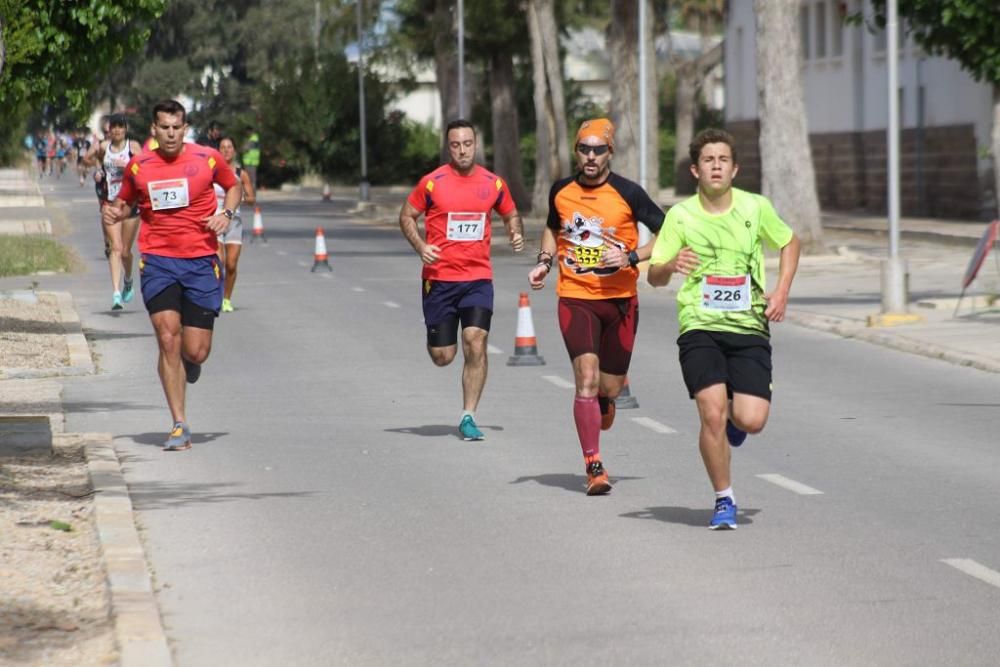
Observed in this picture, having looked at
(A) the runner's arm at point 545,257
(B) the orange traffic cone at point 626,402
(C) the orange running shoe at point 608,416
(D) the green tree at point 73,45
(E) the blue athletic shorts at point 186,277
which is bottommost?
(B) the orange traffic cone at point 626,402

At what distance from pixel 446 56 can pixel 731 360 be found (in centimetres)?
4415

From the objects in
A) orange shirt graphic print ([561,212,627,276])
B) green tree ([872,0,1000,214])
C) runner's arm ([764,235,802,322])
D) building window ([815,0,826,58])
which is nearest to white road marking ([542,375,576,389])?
orange shirt graphic print ([561,212,627,276])

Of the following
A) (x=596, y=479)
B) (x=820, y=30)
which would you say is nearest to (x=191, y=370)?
(x=596, y=479)

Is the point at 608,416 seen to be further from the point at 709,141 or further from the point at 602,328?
the point at 709,141

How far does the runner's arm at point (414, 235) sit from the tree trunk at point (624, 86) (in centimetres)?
2345

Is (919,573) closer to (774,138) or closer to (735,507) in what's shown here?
(735,507)

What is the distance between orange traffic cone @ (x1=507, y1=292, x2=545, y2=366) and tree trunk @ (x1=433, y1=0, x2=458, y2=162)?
34390 mm

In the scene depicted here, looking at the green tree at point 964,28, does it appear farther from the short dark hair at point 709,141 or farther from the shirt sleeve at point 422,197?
the short dark hair at point 709,141

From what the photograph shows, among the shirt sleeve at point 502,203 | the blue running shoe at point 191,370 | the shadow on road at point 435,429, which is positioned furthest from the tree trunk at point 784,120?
the blue running shoe at point 191,370

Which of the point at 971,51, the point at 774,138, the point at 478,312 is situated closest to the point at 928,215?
the point at 774,138

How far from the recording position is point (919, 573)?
8367 millimetres

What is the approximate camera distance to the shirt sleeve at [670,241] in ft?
30.6

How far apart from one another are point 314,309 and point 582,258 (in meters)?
12.8

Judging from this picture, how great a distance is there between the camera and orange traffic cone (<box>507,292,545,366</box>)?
17.3 m
